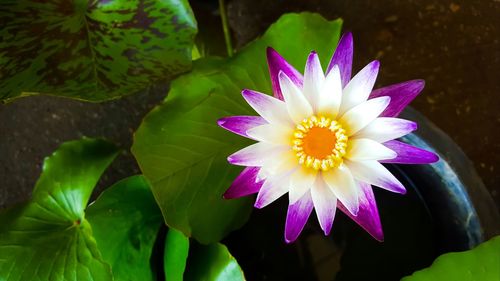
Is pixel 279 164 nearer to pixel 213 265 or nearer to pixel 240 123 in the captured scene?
pixel 240 123

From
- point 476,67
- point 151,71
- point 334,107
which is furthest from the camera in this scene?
point 476,67

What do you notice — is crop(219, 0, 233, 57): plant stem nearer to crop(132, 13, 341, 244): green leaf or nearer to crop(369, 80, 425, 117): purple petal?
crop(132, 13, 341, 244): green leaf

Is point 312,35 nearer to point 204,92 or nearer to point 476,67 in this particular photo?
point 204,92

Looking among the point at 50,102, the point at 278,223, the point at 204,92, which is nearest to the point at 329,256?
the point at 278,223

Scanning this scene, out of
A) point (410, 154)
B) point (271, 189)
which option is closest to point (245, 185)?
Answer: point (271, 189)

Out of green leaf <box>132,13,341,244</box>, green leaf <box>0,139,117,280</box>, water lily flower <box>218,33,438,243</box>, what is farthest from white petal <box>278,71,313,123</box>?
green leaf <box>0,139,117,280</box>
